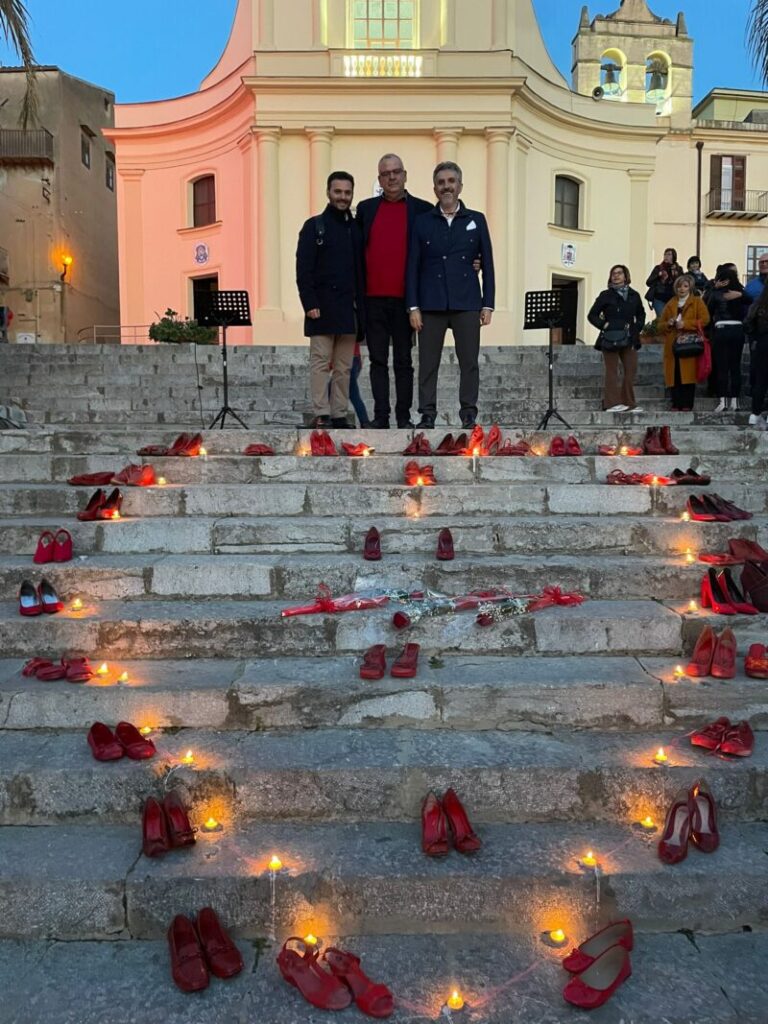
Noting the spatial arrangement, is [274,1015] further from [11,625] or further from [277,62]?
[277,62]

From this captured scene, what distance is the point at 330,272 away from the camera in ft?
20.3

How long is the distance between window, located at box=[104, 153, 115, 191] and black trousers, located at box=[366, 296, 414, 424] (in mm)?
28197

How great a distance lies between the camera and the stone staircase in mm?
2285

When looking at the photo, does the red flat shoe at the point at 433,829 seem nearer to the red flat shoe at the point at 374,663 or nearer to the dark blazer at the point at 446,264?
the red flat shoe at the point at 374,663

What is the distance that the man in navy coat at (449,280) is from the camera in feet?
20.0

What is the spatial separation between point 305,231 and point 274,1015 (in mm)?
5600

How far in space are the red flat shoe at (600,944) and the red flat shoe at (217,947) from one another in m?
0.99

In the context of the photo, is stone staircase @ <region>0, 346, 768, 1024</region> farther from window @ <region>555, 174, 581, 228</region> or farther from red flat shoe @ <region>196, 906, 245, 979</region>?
window @ <region>555, 174, 581, 228</region>

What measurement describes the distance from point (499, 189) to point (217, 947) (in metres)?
18.1

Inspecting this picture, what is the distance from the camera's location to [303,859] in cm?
254

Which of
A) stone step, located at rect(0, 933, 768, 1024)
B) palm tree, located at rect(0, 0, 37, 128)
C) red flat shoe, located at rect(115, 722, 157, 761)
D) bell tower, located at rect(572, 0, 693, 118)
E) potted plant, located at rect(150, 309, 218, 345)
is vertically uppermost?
bell tower, located at rect(572, 0, 693, 118)

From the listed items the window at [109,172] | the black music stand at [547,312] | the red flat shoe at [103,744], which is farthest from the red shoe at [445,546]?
the window at [109,172]

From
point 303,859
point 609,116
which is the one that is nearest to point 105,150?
point 609,116

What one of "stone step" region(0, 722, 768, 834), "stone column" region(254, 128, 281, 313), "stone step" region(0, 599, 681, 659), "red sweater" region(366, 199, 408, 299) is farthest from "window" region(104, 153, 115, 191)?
"stone step" region(0, 722, 768, 834)
